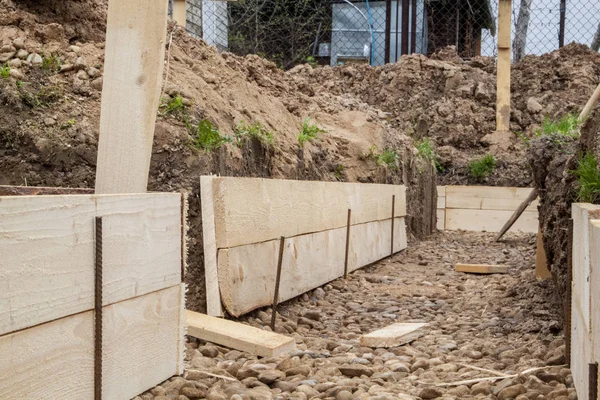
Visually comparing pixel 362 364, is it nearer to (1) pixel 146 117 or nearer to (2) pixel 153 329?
(2) pixel 153 329

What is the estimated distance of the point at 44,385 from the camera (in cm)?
205

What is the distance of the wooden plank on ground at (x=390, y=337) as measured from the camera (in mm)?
3789

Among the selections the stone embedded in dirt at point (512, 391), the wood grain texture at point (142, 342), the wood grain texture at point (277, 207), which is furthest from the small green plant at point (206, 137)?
the stone embedded in dirt at point (512, 391)

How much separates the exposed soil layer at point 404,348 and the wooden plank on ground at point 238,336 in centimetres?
5

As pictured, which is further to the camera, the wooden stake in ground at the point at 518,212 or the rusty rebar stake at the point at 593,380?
the wooden stake in ground at the point at 518,212

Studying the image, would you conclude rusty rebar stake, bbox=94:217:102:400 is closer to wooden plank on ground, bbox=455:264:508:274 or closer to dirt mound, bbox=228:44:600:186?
wooden plank on ground, bbox=455:264:508:274

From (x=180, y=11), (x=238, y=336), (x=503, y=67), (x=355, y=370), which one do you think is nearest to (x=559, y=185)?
(x=355, y=370)

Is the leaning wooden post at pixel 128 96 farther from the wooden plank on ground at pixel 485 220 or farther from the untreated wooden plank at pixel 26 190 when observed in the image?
the wooden plank on ground at pixel 485 220

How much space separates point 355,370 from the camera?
3.20 metres

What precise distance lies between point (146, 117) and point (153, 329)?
86 cm

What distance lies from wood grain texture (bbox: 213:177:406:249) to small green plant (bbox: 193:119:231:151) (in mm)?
329

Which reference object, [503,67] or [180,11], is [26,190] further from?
[503,67]

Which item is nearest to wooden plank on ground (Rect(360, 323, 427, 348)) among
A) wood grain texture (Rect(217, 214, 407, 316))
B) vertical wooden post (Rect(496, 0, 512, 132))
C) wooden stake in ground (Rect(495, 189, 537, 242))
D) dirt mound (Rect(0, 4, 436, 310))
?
wood grain texture (Rect(217, 214, 407, 316))

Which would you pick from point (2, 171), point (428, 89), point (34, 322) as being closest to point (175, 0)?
point (2, 171)
